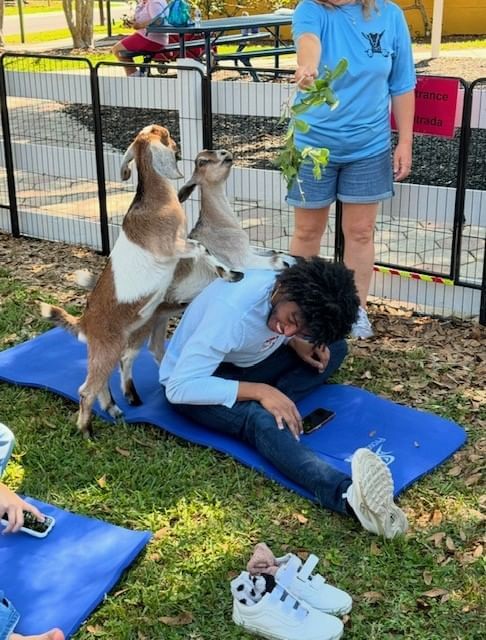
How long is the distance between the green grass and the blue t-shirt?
5.10 ft

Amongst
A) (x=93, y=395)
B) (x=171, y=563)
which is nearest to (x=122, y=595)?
(x=171, y=563)

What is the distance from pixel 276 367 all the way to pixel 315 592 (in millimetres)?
1597

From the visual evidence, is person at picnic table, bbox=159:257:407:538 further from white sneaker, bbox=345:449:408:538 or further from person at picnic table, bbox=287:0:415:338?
person at picnic table, bbox=287:0:415:338

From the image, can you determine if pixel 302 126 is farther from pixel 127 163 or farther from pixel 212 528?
pixel 212 528

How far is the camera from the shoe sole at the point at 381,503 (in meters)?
3.41

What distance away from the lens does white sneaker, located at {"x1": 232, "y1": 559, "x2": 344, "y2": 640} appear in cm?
301

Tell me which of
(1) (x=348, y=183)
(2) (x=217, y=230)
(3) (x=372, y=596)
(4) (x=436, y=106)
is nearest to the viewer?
(3) (x=372, y=596)

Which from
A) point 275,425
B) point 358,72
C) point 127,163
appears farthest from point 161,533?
point 358,72

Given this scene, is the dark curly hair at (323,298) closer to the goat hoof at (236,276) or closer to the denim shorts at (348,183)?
the goat hoof at (236,276)

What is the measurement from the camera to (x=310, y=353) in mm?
4645

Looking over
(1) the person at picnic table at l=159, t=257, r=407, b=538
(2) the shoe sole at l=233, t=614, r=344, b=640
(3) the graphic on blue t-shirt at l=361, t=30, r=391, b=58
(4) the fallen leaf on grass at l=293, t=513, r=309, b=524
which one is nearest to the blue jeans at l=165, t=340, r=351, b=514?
(1) the person at picnic table at l=159, t=257, r=407, b=538

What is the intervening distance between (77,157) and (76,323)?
317 cm

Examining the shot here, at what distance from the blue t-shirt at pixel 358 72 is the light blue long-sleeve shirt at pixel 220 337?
114 cm

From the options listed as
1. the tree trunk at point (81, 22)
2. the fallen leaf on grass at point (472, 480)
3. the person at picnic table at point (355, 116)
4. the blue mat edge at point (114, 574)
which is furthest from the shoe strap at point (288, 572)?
the tree trunk at point (81, 22)
